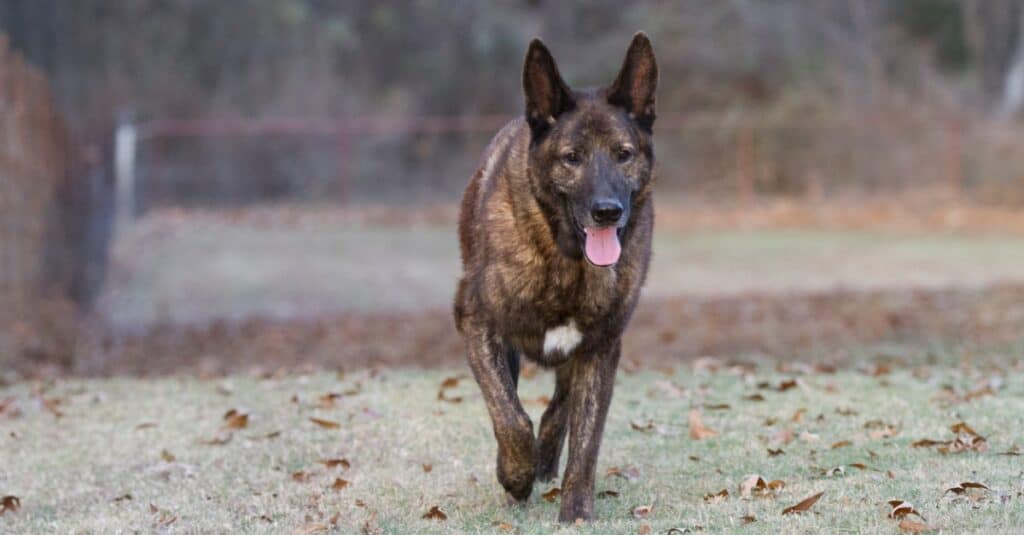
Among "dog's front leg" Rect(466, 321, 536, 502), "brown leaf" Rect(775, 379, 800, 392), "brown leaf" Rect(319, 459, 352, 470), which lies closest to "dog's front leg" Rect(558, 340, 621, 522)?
"dog's front leg" Rect(466, 321, 536, 502)

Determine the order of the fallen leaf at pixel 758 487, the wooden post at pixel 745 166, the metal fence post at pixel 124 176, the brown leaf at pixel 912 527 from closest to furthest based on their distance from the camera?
the brown leaf at pixel 912 527 → the fallen leaf at pixel 758 487 → the metal fence post at pixel 124 176 → the wooden post at pixel 745 166

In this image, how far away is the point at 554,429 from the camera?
649 cm

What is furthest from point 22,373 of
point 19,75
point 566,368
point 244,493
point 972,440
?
point 972,440

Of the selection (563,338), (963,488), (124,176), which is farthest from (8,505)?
(124,176)

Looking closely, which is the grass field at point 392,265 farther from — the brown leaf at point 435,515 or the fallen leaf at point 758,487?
the fallen leaf at point 758,487

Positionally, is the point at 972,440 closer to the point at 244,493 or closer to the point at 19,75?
the point at 244,493

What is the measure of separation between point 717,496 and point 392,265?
16057 millimetres

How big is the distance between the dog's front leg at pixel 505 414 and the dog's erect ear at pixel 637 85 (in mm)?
1160

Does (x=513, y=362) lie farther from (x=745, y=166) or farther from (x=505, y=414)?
(x=745, y=166)

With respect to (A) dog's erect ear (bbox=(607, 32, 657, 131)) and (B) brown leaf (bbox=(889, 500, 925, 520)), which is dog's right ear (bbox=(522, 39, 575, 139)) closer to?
(A) dog's erect ear (bbox=(607, 32, 657, 131))

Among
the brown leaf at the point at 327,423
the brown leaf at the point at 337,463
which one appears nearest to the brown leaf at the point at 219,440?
the brown leaf at the point at 327,423

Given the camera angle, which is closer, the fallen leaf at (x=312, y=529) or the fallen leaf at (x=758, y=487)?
the fallen leaf at (x=312, y=529)

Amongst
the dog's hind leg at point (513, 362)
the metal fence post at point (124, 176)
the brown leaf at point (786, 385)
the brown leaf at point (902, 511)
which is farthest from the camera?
the metal fence post at point (124, 176)

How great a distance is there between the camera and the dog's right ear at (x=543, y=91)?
588 centimetres
